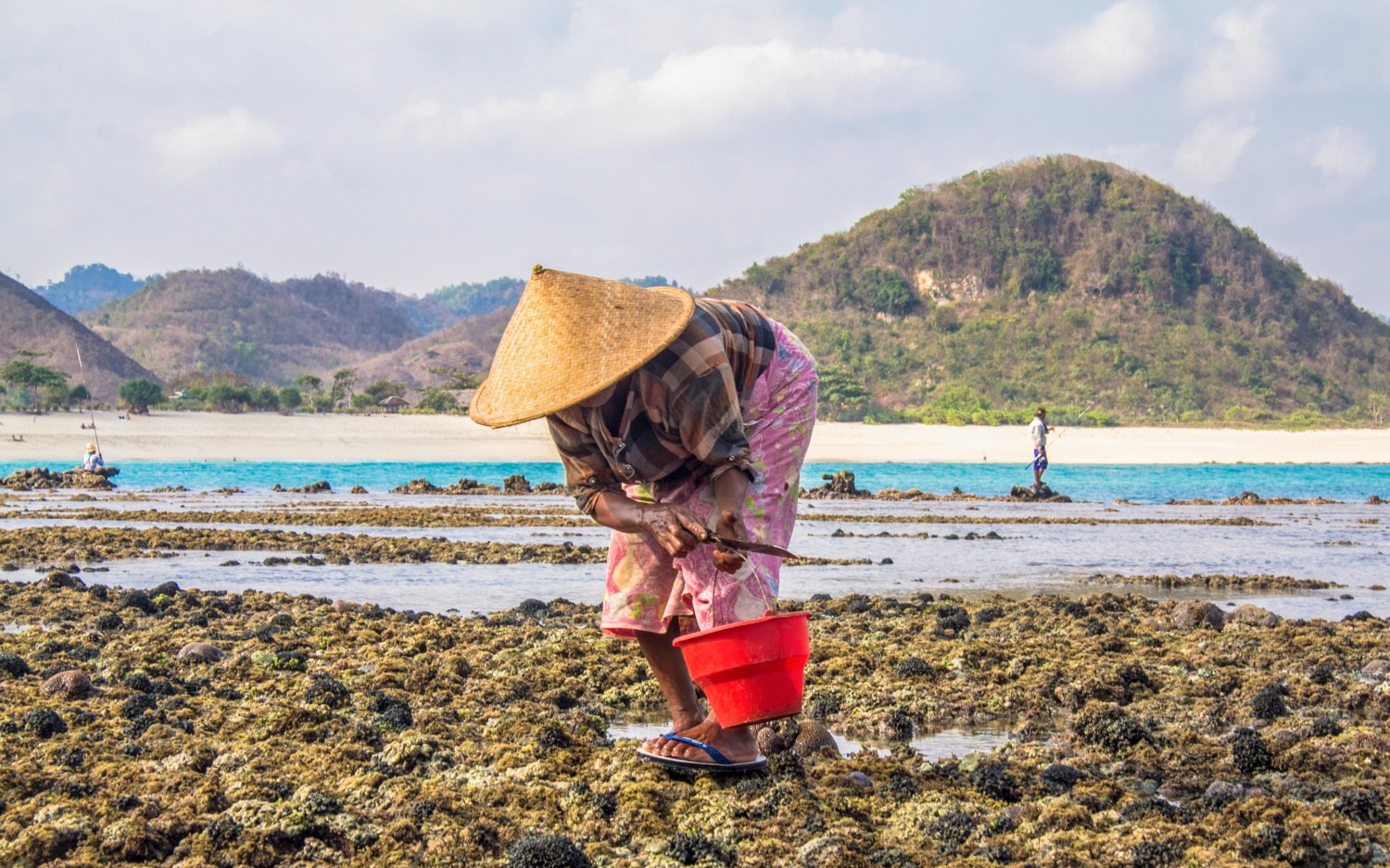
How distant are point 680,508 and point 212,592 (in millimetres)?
6826

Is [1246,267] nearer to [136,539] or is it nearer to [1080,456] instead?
[1080,456]

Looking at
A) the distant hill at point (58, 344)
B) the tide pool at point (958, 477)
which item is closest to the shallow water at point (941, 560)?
the tide pool at point (958, 477)

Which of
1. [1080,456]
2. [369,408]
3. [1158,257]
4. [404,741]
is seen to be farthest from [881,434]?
[404,741]

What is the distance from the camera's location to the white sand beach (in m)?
44.5

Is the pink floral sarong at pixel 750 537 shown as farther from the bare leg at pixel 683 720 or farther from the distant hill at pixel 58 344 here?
the distant hill at pixel 58 344

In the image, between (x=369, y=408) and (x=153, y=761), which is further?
(x=369, y=408)

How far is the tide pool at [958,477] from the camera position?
32.0 meters

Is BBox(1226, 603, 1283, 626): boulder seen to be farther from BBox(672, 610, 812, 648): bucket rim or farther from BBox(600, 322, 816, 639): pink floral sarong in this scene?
BBox(672, 610, 812, 648): bucket rim

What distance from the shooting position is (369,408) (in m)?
60.8

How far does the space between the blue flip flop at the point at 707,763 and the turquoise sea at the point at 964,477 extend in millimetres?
23593

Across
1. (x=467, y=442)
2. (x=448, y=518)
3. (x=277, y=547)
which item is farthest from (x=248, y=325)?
(x=277, y=547)

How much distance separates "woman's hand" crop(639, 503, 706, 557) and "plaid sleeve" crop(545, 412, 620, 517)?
0.72 ft

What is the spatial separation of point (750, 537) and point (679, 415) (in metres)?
0.62

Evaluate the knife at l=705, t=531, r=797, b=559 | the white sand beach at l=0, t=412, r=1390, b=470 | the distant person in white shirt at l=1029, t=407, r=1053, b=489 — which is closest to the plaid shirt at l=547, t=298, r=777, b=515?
the knife at l=705, t=531, r=797, b=559
